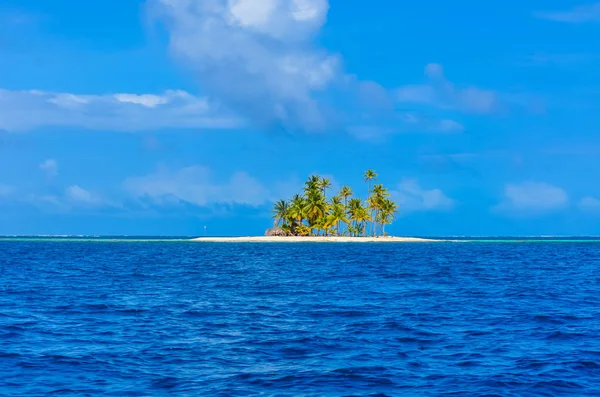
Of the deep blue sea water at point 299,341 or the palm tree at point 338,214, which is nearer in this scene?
the deep blue sea water at point 299,341

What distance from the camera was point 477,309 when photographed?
3347cm

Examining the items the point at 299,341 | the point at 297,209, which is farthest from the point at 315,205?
the point at 299,341

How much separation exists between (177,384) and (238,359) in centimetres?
367

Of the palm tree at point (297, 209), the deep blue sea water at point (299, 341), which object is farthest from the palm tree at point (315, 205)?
the deep blue sea water at point (299, 341)

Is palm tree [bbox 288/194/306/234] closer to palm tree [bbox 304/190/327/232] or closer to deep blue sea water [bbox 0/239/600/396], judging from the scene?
palm tree [bbox 304/190/327/232]

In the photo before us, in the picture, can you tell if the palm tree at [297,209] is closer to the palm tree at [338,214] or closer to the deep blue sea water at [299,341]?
the palm tree at [338,214]

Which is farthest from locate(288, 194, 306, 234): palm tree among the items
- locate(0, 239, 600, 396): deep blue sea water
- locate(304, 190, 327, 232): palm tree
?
locate(0, 239, 600, 396): deep blue sea water

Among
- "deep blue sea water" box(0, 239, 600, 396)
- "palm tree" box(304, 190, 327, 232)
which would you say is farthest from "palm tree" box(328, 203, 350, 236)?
"deep blue sea water" box(0, 239, 600, 396)

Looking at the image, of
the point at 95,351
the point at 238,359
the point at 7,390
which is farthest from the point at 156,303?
the point at 7,390

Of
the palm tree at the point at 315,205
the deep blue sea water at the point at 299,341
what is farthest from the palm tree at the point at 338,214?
the deep blue sea water at the point at 299,341

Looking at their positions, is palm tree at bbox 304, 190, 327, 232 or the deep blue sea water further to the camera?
palm tree at bbox 304, 190, 327, 232

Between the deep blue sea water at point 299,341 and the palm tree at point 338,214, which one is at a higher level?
the palm tree at point 338,214

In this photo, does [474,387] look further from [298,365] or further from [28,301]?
[28,301]

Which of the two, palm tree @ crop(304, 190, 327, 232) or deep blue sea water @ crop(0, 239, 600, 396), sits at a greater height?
palm tree @ crop(304, 190, 327, 232)
